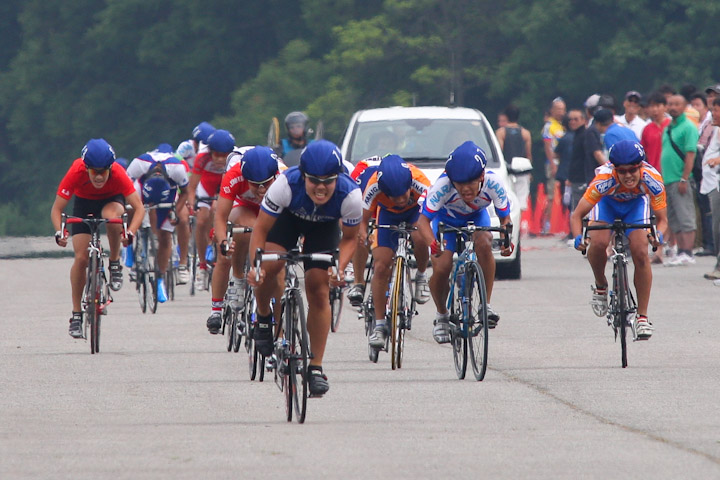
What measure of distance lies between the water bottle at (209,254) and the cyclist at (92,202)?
3.60 metres

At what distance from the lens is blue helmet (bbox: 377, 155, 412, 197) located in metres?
12.1

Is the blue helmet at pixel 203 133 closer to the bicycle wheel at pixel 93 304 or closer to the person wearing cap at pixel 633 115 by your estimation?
the bicycle wheel at pixel 93 304

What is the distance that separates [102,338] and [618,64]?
29840mm

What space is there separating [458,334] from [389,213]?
5.44 ft

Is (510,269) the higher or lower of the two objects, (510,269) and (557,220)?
the higher

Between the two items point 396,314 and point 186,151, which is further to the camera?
point 186,151

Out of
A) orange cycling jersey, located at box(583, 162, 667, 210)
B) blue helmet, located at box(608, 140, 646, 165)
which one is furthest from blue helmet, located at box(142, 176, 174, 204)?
blue helmet, located at box(608, 140, 646, 165)

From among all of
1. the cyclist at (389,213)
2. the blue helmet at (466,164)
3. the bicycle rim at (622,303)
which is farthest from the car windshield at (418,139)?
the blue helmet at (466,164)

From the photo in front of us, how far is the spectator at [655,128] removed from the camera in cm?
2134

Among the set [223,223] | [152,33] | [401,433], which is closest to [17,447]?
[401,433]

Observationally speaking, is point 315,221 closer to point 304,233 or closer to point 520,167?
point 304,233

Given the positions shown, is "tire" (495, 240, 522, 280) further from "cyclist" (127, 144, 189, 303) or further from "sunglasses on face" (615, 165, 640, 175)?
"sunglasses on face" (615, 165, 640, 175)

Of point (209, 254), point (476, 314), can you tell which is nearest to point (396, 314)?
point (476, 314)

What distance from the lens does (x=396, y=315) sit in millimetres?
11852
